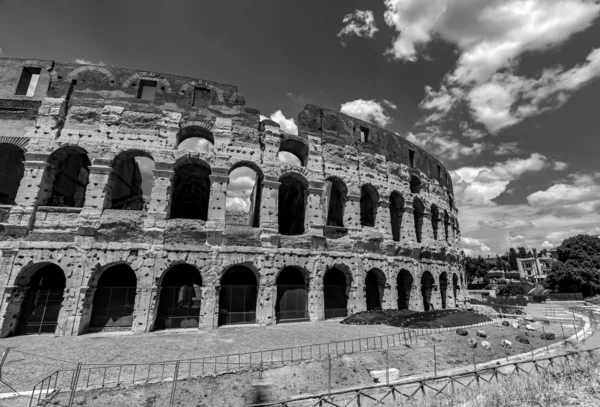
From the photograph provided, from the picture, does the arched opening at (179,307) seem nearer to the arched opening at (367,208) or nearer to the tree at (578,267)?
the arched opening at (367,208)

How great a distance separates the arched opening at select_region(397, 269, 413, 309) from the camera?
20.0 metres

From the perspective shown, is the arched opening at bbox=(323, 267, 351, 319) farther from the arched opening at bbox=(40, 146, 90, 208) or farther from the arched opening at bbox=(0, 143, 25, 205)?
the arched opening at bbox=(0, 143, 25, 205)

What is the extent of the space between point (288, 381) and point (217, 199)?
966 centimetres

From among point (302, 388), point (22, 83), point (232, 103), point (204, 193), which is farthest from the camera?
point (204, 193)

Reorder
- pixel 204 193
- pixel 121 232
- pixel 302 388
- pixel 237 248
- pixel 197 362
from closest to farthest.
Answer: pixel 302 388 < pixel 197 362 < pixel 121 232 < pixel 237 248 < pixel 204 193

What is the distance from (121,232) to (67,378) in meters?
7.06

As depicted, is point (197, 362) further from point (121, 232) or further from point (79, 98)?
point (79, 98)

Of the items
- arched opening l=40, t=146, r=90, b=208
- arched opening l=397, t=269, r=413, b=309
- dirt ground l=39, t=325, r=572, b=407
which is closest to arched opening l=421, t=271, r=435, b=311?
arched opening l=397, t=269, r=413, b=309

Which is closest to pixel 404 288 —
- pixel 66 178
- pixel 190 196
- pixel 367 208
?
pixel 367 208

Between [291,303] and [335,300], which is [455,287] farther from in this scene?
[291,303]

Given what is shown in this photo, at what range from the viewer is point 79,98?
50.5 feet

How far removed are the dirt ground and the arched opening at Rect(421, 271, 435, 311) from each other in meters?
10.4

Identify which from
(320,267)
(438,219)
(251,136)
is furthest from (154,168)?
(438,219)

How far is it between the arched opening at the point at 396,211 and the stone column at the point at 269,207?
9366mm
